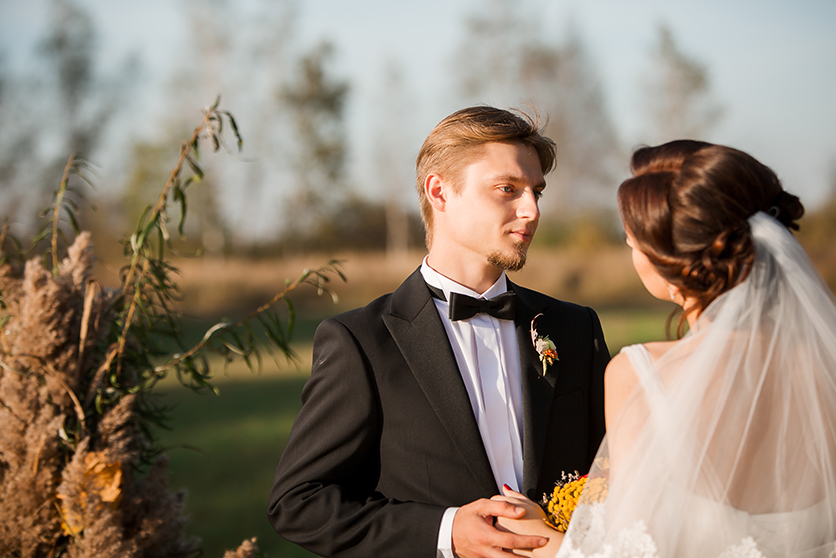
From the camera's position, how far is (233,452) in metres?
9.38

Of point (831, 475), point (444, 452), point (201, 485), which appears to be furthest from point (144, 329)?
point (201, 485)

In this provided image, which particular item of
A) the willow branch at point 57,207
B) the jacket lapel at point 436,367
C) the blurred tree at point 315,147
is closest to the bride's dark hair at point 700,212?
the jacket lapel at point 436,367

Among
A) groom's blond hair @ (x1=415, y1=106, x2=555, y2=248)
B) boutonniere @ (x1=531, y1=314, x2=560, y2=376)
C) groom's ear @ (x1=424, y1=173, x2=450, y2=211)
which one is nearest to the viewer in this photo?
boutonniere @ (x1=531, y1=314, x2=560, y2=376)

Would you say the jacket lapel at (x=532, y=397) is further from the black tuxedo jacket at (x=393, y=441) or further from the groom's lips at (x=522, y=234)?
the groom's lips at (x=522, y=234)

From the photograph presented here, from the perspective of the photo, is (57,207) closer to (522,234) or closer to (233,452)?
(522,234)

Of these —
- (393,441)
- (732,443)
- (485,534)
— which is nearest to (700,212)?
(732,443)

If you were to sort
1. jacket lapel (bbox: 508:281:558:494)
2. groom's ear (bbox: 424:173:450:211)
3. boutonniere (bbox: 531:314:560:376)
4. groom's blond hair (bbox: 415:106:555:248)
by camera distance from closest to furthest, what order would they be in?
jacket lapel (bbox: 508:281:558:494)
boutonniere (bbox: 531:314:560:376)
groom's blond hair (bbox: 415:106:555:248)
groom's ear (bbox: 424:173:450:211)

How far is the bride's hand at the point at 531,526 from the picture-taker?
6.41 feet

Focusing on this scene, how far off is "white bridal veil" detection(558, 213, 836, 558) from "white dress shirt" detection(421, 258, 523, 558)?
44 centimetres

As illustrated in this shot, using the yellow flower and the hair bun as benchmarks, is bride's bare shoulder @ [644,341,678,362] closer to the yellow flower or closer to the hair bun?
the yellow flower

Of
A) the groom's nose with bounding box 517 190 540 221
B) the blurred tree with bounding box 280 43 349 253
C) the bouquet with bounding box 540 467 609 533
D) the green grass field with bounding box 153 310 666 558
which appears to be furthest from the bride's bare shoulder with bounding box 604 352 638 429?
the blurred tree with bounding box 280 43 349 253

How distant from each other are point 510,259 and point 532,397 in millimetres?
507

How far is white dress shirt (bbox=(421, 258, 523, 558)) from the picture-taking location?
2326mm

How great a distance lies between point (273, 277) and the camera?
23469 mm
